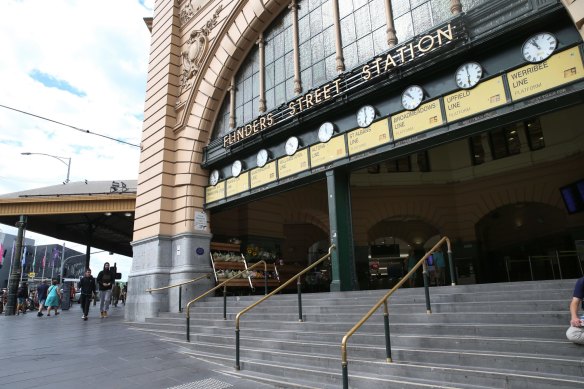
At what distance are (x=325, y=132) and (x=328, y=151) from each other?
609 mm

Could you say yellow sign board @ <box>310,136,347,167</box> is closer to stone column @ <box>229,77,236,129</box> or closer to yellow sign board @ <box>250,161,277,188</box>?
yellow sign board @ <box>250,161,277,188</box>

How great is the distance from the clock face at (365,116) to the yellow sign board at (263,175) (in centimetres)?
359

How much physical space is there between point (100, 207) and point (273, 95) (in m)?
13.4

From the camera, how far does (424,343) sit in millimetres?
5949

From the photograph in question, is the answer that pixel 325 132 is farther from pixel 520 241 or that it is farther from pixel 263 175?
pixel 520 241

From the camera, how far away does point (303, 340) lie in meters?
7.39

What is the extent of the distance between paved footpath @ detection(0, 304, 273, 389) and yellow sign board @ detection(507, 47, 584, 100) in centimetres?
754

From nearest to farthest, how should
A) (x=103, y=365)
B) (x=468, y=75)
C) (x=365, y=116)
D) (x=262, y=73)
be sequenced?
(x=103, y=365)
(x=468, y=75)
(x=365, y=116)
(x=262, y=73)

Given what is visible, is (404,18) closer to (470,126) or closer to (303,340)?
(470,126)

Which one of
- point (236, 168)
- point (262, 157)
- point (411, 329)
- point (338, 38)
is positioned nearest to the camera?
point (411, 329)

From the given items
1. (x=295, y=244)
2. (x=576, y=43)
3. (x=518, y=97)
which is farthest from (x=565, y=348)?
(x=295, y=244)

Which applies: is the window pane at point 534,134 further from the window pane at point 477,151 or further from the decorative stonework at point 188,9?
the decorative stonework at point 188,9

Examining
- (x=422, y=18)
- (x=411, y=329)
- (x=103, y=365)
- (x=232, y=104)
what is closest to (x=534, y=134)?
(x=422, y=18)

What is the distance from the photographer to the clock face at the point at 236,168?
47.6ft
